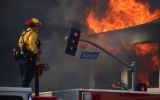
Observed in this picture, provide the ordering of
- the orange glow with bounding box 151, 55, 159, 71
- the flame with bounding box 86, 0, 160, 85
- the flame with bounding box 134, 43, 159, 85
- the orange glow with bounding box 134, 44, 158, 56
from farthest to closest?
1. the flame with bounding box 86, 0, 160, 85
2. the orange glow with bounding box 134, 44, 158, 56
3. the flame with bounding box 134, 43, 159, 85
4. the orange glow with bounding box 151, 55, 159, 71

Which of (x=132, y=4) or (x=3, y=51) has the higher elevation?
(x=132, y=4)

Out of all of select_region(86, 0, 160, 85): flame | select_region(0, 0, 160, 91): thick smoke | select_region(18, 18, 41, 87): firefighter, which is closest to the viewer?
select_region(18, 18, 41, 87): firefighter

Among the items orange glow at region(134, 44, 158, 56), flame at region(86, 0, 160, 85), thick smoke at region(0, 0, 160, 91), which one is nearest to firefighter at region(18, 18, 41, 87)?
thick smoke at region(0, 0, 160, 91)

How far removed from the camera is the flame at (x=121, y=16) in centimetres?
3831

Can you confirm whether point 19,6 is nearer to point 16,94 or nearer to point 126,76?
point 126,76

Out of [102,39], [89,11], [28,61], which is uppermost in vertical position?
[89,11]

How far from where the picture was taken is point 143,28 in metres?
33.6

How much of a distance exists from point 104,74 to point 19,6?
9.30 metres

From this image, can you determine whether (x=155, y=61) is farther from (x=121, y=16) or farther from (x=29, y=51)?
(x=29, y=51)

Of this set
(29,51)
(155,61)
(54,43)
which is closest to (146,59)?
(155,61)

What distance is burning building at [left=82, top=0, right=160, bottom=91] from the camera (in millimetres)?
32688

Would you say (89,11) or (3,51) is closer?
(3,51)

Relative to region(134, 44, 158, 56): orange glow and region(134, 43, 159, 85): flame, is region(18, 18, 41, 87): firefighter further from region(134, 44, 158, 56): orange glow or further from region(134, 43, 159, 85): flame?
region(134, 44, 158, 56): orange glow

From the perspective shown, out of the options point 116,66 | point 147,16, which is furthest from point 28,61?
point 147,16
